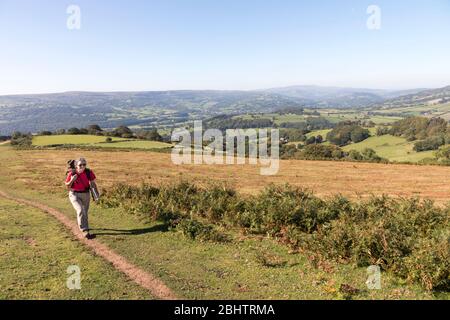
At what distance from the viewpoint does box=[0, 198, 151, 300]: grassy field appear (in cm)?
857

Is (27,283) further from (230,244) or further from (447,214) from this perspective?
(447,214)

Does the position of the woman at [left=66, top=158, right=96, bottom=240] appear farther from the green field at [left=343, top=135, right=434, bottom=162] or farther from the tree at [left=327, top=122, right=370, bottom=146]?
the tree at [left=327, top=122, right=370, bottom=146]

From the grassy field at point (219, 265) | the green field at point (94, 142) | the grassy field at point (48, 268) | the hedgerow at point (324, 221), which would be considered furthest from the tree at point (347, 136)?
the grassy field at point (48, 268)

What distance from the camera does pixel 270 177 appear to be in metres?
32.9

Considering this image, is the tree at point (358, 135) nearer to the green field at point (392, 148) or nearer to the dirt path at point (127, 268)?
the green field at point (392, 148)

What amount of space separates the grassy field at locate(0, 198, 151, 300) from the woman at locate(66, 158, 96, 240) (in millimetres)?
714

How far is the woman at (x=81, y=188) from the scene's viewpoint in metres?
12.6

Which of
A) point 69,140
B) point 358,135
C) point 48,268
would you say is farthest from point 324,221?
point 358,135

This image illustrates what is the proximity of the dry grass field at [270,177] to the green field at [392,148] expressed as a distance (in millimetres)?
33222

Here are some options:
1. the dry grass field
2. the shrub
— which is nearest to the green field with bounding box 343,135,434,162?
the dry grass field

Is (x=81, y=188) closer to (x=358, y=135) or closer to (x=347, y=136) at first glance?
(x=358, y=135)
